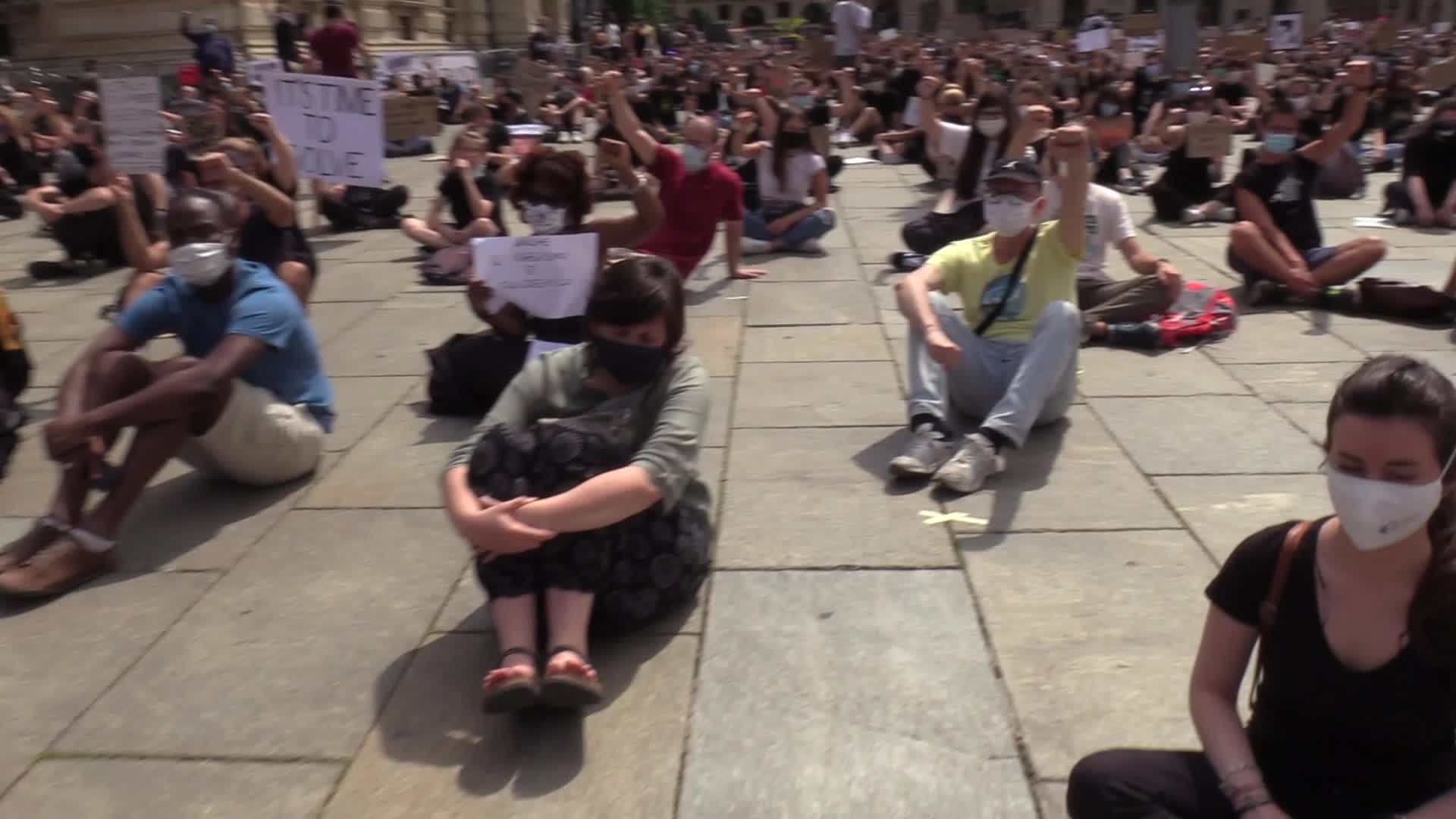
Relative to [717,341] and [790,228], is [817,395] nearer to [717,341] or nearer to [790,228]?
[717,341]

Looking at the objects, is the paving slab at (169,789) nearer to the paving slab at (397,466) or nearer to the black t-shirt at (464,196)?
the paving slab at (397,466)

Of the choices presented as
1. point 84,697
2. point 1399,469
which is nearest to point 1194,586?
point 1399,469

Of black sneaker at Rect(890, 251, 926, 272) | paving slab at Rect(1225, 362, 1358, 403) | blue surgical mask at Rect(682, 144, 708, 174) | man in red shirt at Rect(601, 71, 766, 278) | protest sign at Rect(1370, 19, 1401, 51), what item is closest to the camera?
paving slab at Rect(1225, 362, 1358, 403)

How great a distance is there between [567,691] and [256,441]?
2.17 meters

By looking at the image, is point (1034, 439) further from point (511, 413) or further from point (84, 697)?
point (84, 697)

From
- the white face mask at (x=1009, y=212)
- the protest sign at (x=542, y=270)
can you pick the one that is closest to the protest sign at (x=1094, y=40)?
the white face mask at (x=1009, y=212)

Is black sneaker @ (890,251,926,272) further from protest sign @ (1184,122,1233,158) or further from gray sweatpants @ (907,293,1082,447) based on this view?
gray sweatpants @ (907,293,1082,447)

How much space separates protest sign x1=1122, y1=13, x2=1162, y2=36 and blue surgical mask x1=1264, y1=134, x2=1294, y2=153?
15.7m

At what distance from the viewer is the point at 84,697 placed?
131 inches

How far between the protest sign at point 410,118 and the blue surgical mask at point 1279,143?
8.95 meters

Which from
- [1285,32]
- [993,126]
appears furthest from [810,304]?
[1285,32]

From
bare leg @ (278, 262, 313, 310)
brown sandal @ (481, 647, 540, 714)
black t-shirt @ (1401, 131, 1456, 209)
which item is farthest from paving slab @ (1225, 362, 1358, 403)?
black t-shirt @ (1401, 131, 1456, 209)

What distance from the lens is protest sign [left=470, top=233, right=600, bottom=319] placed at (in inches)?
208

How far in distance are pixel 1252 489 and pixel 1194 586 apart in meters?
0.93
